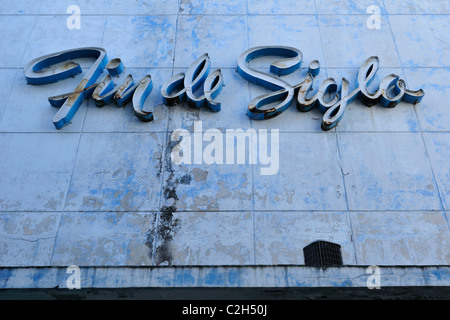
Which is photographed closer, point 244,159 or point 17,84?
point 244,159

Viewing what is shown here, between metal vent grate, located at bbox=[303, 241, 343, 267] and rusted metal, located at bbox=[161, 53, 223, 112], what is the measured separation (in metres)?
3.66

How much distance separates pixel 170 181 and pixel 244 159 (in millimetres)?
1589

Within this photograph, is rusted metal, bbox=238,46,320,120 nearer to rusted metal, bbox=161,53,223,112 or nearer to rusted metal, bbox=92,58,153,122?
rusted metal, bbox=161,53,223,112

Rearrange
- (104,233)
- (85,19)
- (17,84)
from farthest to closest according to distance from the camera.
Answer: (85,19) < (17,84) < (104,233)

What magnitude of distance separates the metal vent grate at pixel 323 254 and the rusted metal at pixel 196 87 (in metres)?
3.66

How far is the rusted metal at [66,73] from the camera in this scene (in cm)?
887

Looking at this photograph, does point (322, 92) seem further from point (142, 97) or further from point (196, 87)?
point (142, 97)

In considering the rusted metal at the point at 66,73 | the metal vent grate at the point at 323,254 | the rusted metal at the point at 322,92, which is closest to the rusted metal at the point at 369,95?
the rusted metal at the point at 322,92

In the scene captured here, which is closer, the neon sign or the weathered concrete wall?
the weathered concrete wall

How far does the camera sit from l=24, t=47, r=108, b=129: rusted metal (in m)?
8.87

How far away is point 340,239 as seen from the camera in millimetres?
7590

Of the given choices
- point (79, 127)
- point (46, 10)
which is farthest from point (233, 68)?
point (46, 10)

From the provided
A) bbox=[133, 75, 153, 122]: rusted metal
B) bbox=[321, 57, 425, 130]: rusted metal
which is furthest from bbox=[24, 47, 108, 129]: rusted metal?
bbox=[321, 57, 425, 130]: rusted metal
